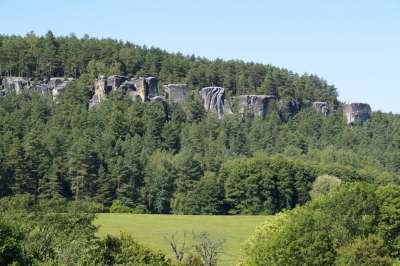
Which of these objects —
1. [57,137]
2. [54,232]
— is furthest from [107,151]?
[54,232]

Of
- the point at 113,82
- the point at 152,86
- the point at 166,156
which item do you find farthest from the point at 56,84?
the point at 166,156

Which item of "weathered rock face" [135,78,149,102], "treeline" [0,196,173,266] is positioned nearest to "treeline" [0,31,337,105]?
"weathered rock face" [135,78,149,102]

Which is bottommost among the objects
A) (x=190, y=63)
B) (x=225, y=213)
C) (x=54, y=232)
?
(x=225, y=213)

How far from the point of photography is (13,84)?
136875mm

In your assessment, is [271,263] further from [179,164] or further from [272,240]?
[179,164]

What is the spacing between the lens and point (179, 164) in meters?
108

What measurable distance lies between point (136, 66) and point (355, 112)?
51.6 metres

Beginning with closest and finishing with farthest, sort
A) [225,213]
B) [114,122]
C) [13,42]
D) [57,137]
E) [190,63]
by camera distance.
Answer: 1. [225,213]
2. [57,137]
3. [114,122]
4. [13,42]
5. [190,63]

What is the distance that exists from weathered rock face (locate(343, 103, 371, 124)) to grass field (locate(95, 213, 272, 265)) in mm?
79930

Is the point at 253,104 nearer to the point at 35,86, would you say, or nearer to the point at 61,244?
the point at 35,86

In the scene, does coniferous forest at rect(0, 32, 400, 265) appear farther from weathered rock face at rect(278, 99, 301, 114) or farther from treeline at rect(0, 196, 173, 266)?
weathered rock face at rect(278, 99, 301, 114)

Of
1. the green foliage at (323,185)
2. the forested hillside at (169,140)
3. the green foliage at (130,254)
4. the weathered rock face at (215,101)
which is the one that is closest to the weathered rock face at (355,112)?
the forested hillside at (169,140)

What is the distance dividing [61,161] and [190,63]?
67.0m

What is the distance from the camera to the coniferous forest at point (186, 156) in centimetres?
4378
